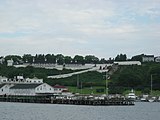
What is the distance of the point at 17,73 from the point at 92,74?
2652 cm

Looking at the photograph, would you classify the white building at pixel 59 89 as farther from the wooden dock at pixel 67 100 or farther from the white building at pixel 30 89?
the wooden dock at pixel 67 100

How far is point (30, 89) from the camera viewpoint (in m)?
135

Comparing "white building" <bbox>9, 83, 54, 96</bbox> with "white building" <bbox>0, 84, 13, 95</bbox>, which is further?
"white building" <bbox>0, 84, 13, 95</bbox>

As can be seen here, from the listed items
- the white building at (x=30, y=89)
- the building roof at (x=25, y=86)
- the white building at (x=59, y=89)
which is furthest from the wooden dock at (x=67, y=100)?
the white building at (x=59, y=89)

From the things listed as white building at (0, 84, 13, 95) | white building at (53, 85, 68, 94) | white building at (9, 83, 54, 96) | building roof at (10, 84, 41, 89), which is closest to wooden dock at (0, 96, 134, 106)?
white building at (9, 83, 54, 96)

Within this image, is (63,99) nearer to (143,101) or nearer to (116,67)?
(143,101)

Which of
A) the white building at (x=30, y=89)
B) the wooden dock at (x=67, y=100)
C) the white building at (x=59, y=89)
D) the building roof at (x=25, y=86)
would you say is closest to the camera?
the wooden dock at (x=67, y=100)

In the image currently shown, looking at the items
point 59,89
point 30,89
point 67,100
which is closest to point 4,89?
point 30,89

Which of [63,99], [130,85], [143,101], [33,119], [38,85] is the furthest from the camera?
[130,85]

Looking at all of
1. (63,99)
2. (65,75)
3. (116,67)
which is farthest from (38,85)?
(116,67)

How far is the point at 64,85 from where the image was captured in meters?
158

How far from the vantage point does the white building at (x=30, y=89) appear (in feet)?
443

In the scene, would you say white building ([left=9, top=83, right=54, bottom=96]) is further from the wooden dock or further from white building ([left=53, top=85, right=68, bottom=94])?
the wooden dock

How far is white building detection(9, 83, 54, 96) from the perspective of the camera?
5315 inches
